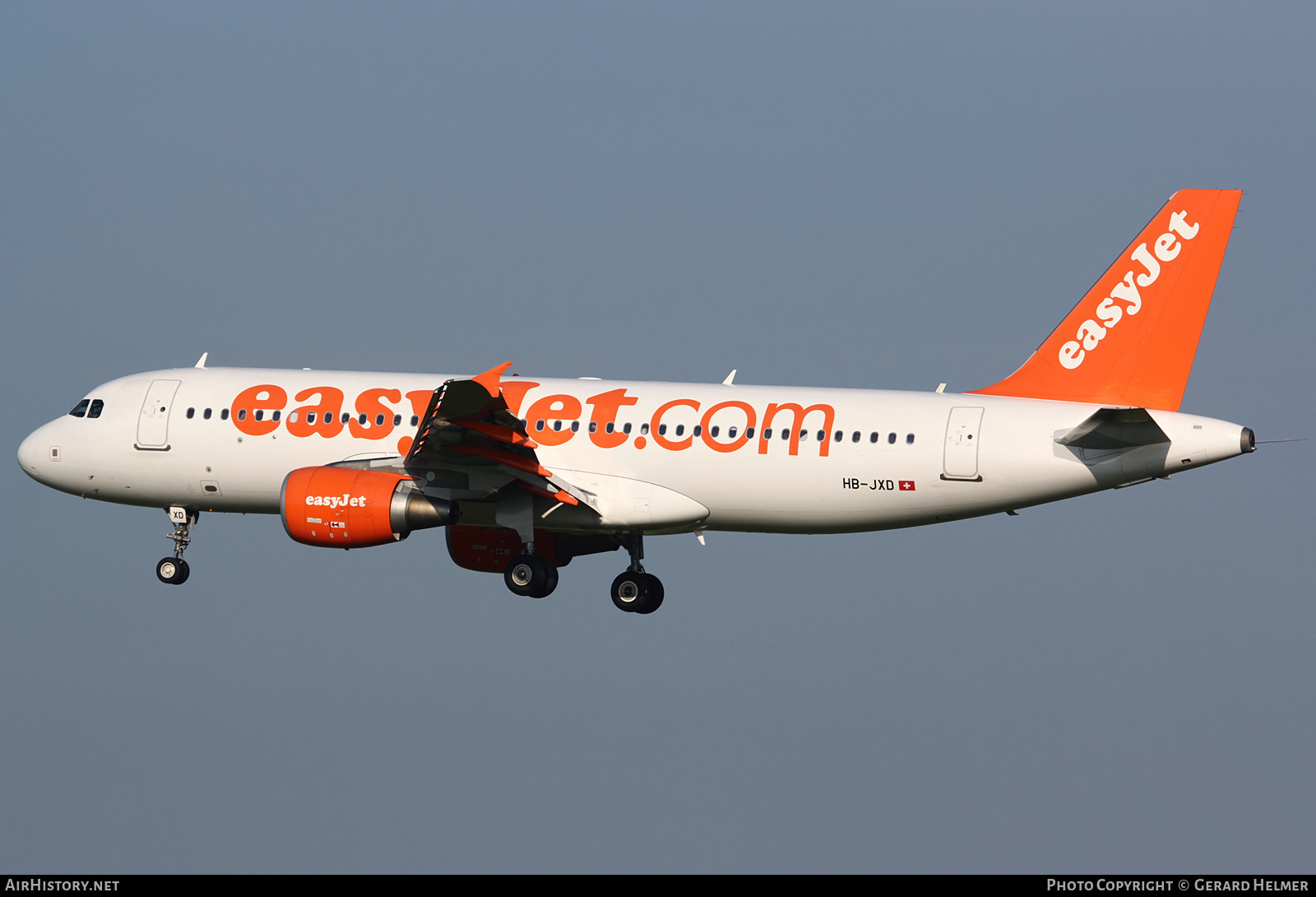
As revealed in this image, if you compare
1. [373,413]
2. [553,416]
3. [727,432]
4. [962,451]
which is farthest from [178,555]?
[962,451]

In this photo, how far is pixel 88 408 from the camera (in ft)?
137

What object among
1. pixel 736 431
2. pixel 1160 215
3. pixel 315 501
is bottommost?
pixel 315 501

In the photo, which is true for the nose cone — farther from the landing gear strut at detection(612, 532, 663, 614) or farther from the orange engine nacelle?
the landing gear strut at detection(612, 532, 663, 614)

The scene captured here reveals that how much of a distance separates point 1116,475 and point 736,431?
26.2 feet

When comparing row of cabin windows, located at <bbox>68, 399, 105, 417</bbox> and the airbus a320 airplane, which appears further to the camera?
row of cabin windows, located at <bbox>68, 399, 105, 417</bbox>

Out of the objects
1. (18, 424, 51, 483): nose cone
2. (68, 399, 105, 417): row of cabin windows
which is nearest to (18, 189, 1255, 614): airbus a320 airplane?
(68, 399, 105, 417): row of cabin windows

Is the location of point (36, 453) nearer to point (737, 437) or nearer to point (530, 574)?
point (530, 574)

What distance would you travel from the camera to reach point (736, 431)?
37.0 metres

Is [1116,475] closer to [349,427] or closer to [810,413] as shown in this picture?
[810,413]

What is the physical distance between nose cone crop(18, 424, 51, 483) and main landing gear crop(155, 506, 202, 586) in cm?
349

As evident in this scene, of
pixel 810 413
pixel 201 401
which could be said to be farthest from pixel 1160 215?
pixel 201 401

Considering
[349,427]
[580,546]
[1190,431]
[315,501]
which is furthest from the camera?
[580,546]

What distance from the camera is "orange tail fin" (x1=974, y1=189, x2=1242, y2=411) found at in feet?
116

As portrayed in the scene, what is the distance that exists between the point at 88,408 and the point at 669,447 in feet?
48.6
